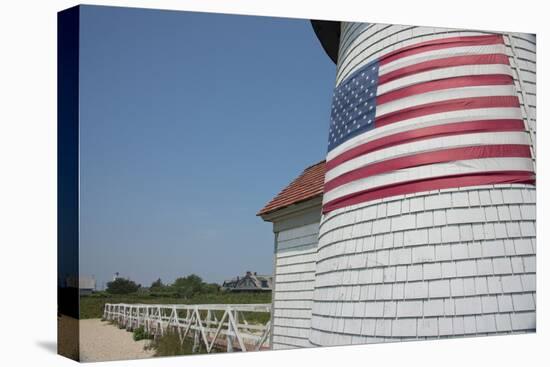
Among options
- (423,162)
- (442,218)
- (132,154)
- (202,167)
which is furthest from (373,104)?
(132,154)

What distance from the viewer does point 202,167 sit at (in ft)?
26.6

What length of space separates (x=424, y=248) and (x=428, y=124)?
1234 mm

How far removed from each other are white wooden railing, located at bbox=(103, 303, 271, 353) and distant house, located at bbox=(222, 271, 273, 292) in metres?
0.18

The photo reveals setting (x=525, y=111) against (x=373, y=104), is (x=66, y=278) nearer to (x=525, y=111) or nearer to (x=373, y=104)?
(x=373, y=104)

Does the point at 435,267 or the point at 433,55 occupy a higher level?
the point at 433,55

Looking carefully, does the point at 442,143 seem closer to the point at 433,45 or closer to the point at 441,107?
the point at 441,107

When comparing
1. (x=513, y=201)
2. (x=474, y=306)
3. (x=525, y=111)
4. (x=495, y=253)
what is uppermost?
(x=525, y=111)

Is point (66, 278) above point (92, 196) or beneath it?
beneath

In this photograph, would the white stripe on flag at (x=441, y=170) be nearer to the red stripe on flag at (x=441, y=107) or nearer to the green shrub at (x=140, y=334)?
the red stripe on flag at (x=441, y=107)

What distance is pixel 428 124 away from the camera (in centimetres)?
839

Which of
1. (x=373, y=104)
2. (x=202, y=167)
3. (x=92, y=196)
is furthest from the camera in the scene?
(x=373, y=104)

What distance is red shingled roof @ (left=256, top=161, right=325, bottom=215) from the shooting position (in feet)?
28.2

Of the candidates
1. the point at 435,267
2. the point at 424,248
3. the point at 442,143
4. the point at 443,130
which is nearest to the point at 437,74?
the point at 443,130

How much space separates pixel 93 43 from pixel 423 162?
3.33 meters
